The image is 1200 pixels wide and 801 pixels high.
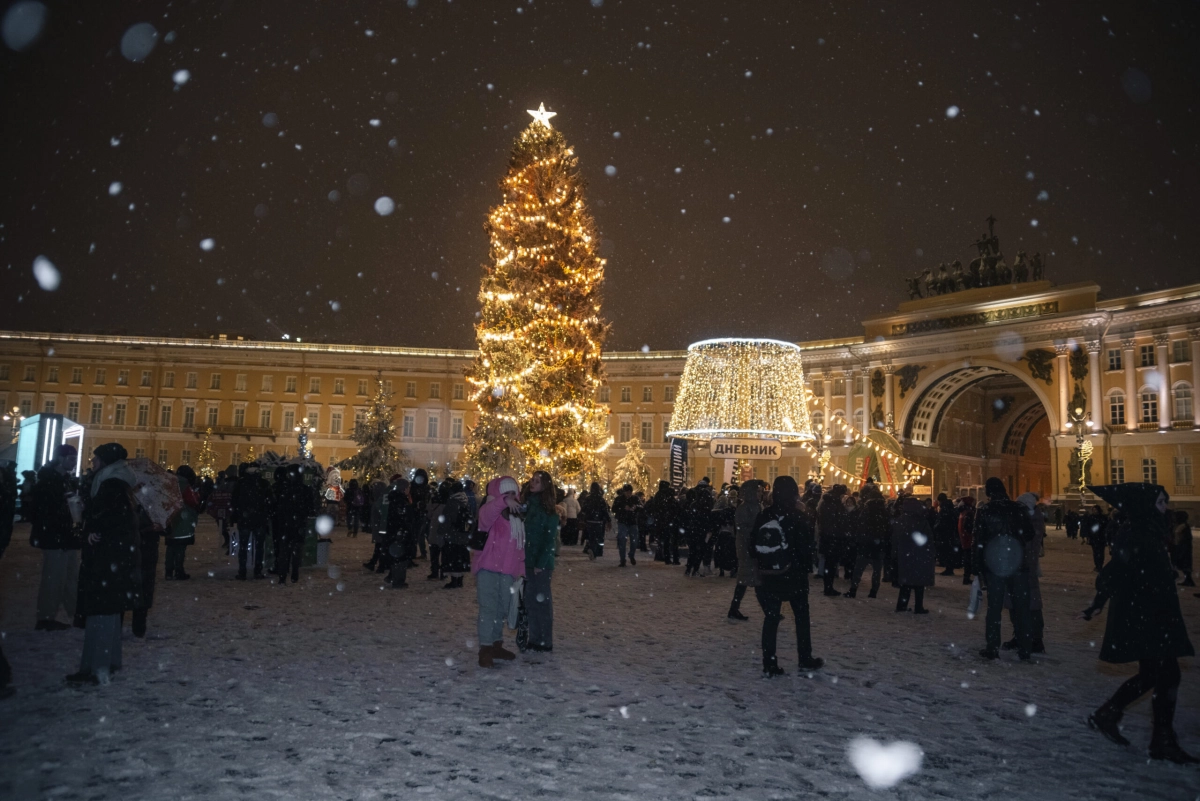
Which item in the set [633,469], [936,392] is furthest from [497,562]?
[936,392]

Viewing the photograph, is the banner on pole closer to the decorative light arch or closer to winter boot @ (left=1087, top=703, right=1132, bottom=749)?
winter boot @ (left=1087, top=703, right=1132, bottom=749)

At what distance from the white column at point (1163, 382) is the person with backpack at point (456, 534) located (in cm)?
4287

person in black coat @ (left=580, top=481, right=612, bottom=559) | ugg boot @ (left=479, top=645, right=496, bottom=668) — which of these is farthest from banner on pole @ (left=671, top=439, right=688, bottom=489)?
ugg boot @ (left=479, top=645, right=496, bottom=668)

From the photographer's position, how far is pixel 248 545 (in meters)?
13.2

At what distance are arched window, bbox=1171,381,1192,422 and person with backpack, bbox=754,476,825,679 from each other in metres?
45.2

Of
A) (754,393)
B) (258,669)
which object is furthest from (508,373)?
(258,669)

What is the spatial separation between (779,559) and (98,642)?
4.92 m

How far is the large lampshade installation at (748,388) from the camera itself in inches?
851

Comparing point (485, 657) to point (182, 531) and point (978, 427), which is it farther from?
point (978, 427)

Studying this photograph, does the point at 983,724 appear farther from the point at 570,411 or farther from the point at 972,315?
the point at 972,315

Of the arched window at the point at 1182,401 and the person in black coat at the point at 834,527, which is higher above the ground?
the arched window at the point at 1182,401

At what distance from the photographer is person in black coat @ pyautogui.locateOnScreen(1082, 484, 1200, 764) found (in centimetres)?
490

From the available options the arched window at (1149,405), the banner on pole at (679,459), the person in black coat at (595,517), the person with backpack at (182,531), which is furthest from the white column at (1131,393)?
the person with backpack at (182,531)

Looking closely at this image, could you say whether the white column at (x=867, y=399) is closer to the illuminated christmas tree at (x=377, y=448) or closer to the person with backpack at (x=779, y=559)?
the illuminated christmas tree at (x=377, y=448)
